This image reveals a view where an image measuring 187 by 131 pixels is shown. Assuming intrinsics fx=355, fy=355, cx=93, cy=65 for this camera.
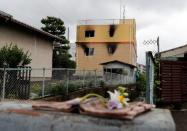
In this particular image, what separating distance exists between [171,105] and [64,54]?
27.2m

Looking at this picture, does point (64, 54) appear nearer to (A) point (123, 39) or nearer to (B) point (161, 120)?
(A) point (123, 39)

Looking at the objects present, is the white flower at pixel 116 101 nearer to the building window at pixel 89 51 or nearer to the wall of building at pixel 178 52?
the wall of building at pixel 178 52

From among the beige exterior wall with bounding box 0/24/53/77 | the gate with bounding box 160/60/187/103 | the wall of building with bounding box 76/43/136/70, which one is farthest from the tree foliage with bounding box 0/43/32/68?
the wall of building with bounding box 76/43/136/70

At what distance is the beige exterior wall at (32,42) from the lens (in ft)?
54.9

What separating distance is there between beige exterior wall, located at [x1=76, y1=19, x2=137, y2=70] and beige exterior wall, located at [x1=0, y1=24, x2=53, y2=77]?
18.7 m

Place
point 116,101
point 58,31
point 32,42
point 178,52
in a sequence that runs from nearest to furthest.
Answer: point 116,101 < point 32,42 < point 178,52 < point 58,31

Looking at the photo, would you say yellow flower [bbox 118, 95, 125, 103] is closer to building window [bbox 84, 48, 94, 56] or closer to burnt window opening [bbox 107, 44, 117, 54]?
burnt window opening [bbox 107, 44, 117, 54]

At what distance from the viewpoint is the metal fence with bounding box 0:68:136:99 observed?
1088 cm

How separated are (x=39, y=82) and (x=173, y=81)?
6.02 metres

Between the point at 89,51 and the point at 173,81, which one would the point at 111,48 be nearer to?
the point at 89,51

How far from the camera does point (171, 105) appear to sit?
47.3 feet

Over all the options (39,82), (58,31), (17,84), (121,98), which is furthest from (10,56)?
→ (58,31)

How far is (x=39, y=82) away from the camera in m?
12.4

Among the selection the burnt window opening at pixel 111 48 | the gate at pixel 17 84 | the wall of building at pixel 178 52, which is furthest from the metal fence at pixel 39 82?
the burnt window opening at pixel 111 48
